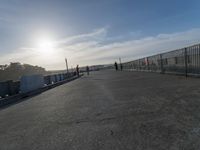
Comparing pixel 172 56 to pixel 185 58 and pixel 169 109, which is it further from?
pixel 169 109

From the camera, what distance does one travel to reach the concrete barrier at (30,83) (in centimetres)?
1566

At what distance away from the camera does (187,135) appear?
373 cm

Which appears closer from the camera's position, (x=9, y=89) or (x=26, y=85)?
(x=9, y=89)

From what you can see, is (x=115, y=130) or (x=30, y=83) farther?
(x=30, y=83)

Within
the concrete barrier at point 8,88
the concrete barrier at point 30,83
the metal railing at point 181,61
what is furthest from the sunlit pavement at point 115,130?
the concrete barrier at point 30,83

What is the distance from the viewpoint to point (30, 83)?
16625 mm

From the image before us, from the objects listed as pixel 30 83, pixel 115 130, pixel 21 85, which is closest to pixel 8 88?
pixel 21 85

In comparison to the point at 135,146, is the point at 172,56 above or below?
above

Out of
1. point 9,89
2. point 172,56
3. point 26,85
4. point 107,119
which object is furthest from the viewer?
point 172,56

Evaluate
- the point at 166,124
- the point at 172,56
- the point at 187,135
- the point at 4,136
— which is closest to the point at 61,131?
the point at 4,136

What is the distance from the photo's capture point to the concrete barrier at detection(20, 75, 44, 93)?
51.4ft

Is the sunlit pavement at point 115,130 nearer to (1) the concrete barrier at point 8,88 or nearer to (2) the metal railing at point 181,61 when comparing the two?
(1) the concrete barrier at point 8,88

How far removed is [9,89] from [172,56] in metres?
12.9

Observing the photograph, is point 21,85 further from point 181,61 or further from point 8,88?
point 181,61
